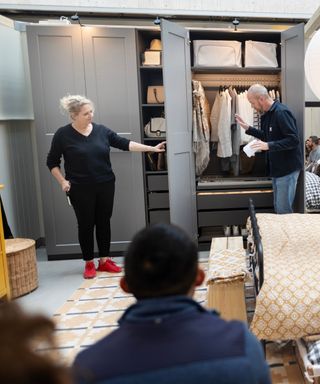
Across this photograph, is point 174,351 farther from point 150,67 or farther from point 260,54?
point 260,54

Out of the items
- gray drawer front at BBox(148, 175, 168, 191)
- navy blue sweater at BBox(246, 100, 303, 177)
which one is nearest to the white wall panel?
navy blue sweater at BBox(246, 100, 303, 177)

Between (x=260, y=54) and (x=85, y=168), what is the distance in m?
2.27

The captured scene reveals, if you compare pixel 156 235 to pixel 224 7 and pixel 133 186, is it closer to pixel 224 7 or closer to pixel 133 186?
pixel 133 186

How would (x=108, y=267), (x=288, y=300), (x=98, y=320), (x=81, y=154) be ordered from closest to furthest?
(x=288, y=300) → (x=98, y=320) → (x=81, y=154) → (x=108, y=267)

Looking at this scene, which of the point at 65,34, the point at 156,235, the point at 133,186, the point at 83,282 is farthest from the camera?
the point at 133,186

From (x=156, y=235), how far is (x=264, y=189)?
11.2 ft

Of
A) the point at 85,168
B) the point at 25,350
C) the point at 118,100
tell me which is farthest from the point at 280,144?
the point at 25,350

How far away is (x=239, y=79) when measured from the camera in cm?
438

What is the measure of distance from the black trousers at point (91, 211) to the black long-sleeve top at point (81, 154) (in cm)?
7

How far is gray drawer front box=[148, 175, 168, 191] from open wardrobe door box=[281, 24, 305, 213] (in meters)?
1.32

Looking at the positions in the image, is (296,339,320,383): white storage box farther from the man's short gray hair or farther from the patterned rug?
the man's short gray hair

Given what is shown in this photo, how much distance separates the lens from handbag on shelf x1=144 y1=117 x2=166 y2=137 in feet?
13.0

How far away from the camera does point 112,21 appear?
469cm

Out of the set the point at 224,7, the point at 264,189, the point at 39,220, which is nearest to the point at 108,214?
the point at 39,220
